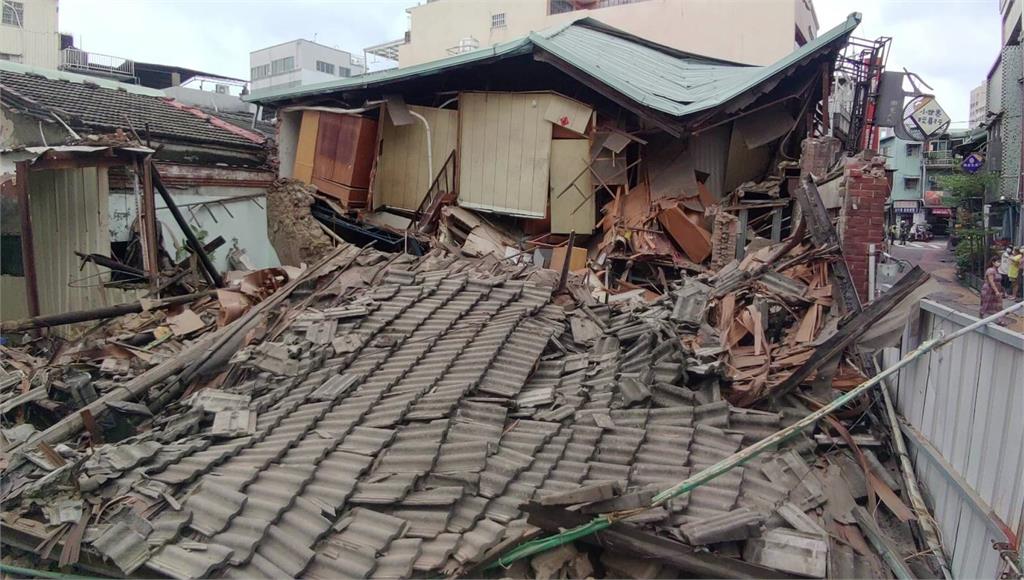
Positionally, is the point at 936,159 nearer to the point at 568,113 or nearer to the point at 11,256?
the point at 568,113

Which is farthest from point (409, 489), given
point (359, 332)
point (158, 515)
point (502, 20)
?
point (502, 20)

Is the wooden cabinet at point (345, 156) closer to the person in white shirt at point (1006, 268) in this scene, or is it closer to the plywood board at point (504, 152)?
the plywood board at point (504, 152)

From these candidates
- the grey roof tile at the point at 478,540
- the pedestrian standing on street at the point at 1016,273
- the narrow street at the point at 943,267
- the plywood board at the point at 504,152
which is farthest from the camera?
the narrow street at the point at 943,267

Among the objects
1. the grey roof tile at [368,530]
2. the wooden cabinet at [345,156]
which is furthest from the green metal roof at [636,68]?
the grey roof tile at [368,530]

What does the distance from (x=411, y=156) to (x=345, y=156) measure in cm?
123

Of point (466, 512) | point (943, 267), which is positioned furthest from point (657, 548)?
point (943, 267)

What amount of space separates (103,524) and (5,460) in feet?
4.98

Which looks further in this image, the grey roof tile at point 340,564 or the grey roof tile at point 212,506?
the grey roof tile at point 212,506

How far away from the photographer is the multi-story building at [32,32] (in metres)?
27.5

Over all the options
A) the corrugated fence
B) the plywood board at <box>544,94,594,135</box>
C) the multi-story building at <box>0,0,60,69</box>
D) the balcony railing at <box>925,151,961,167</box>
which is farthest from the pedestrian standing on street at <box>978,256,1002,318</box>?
the multi-story building at <box>0,0,60,69</box>

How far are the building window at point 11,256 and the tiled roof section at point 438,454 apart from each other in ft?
20.4

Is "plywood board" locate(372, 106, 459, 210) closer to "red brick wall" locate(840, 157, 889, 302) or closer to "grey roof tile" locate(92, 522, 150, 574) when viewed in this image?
"red brick wall" locate(840, 157, 889, 302)

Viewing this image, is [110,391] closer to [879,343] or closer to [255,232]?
[879,343]

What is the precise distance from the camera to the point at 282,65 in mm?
44156
